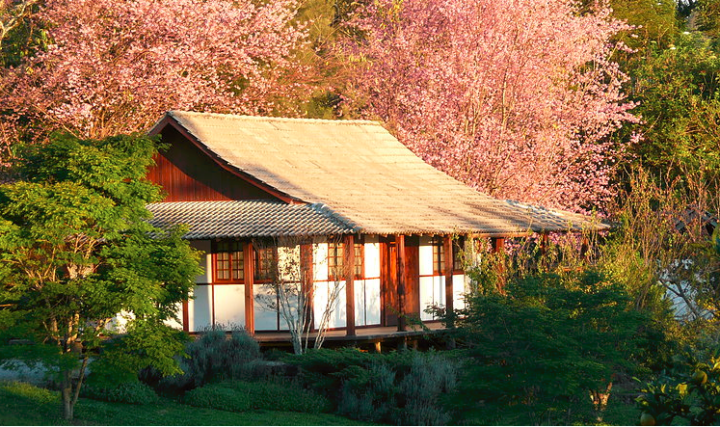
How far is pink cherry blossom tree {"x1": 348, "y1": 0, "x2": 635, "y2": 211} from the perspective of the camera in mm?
30266

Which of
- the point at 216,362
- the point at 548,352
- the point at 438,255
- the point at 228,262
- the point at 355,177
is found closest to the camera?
the point at 548,352

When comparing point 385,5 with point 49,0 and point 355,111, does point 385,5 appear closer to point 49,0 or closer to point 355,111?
point 355,111

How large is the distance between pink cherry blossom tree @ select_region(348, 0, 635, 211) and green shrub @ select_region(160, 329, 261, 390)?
38.4ft

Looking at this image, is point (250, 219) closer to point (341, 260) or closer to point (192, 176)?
point (341, 260)

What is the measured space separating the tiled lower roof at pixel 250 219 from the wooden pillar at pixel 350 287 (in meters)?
1.05

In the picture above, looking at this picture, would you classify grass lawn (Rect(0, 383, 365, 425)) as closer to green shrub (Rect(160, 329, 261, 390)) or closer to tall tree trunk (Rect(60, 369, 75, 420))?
tall tree trunk (Rect(60, 369, 75, 420))

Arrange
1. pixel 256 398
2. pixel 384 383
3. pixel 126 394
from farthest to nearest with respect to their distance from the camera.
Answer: pixel 256 398 < pixel 384 383 < pixel 126 394

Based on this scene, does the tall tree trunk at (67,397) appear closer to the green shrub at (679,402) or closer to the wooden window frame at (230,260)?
the wooden window frame at (230,260)

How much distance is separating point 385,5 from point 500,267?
56.9ft

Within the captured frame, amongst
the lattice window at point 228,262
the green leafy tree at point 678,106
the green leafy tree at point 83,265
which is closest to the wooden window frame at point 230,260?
the lattice window at point 228,262

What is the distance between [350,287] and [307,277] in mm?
922

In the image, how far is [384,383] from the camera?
58.1 ft

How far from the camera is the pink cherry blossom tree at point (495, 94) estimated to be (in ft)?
99.3

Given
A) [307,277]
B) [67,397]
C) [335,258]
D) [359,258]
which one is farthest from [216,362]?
[359,258]
